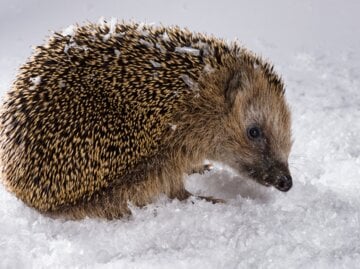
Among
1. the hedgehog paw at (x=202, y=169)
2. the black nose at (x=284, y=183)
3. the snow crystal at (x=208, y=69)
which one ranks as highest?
the snow crystal at (x=208, y=69)

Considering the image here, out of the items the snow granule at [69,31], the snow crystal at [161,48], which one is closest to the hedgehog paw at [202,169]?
the snow crystal at [161,48]

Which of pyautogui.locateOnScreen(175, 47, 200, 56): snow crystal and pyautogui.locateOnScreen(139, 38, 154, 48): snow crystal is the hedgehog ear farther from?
pyautogui.locateOnScreen(139, 38, 154, 48): snow crystal

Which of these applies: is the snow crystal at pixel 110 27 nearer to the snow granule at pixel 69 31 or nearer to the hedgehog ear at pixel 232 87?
the snow granule at pixel 69 31

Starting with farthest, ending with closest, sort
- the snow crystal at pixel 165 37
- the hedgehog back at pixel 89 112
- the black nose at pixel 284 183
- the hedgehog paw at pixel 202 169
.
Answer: the hedgehog paw at pixel 202 169, the snow crystal at pixel 165 37, the black nose at pixel 284 183, the hedgehog back at pixel 89 112

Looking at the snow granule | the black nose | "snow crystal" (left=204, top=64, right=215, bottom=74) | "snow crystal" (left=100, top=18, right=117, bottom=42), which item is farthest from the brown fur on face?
the snow granule

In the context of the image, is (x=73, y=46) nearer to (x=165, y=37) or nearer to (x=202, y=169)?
(x=165, y=37)

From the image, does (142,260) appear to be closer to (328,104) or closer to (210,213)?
(210,213)

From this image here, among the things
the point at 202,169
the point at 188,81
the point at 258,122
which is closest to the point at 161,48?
the point at 188,81

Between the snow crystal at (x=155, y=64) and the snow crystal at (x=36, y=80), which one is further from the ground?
the snow crystal at (x=155, y=64)
